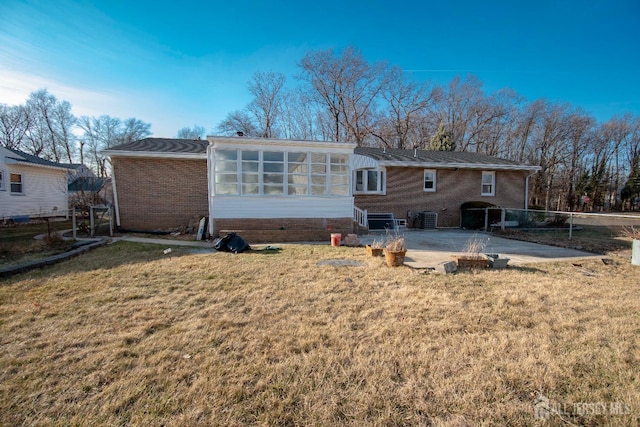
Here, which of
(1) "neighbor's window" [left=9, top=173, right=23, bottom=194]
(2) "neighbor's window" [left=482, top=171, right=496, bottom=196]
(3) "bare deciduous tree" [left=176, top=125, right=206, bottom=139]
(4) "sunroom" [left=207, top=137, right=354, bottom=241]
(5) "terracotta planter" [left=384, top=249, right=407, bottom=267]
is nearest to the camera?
(5) "terracotta planter" [left=384, top=249, right=407, bottom=267]

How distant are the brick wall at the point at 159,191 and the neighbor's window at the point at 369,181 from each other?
7257 millimetres

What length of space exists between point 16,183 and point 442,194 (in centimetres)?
2318

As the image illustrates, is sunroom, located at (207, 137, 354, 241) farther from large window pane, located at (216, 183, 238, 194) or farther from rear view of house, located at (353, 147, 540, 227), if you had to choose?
rear view of house, located at (353, 147, 540, 227)

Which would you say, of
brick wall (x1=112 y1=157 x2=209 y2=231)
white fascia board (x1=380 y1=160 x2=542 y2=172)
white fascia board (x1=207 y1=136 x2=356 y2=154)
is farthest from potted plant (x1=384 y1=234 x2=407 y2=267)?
brick wall (x1=112 y1=157 x2=209 y2=231)

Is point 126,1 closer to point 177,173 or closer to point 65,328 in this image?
point 177,173

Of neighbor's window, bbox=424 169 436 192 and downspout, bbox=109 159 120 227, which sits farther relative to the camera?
neighbor's window, bbox=424 169 436 192

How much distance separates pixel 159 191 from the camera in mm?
11695

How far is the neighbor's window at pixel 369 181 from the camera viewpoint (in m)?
13.9

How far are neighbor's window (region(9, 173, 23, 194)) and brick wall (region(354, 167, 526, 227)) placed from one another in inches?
720

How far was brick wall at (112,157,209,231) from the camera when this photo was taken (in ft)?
37.6

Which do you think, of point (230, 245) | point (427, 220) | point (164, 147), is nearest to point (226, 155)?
point (230, 245)

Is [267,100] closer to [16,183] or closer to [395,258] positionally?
[16,183]

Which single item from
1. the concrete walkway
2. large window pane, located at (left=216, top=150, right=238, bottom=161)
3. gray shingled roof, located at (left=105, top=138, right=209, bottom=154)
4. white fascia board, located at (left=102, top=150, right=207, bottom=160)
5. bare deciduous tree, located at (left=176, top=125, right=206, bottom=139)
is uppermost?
bare deciduous tree, located at (left=176, top=125, right=206, bottom=139)

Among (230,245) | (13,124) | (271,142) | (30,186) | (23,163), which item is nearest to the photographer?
(230,245)
